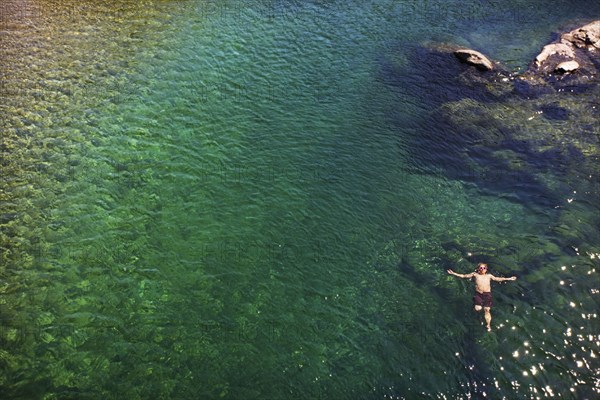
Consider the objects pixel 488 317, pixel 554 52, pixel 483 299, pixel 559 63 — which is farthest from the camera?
pixel 554 52

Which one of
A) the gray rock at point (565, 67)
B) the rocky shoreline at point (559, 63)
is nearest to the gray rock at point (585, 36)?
the rocky shoreline at point (559, 63)

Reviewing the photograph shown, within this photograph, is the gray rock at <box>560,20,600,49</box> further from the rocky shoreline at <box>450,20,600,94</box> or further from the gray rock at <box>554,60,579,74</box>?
the gray rock at <box>554,60,579,74</box>

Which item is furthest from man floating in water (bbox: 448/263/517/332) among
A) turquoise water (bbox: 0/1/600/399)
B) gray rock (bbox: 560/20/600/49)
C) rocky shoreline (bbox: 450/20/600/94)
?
gray rock (bbox: 560/20/600/49)

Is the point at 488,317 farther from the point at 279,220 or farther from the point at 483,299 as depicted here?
the point at 279,220

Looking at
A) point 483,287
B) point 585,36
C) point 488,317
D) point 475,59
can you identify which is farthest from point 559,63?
point 488,317

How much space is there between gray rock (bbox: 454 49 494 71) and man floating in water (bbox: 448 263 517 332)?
18995 mm

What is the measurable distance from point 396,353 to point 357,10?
33385 millimetres

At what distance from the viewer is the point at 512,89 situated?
3112 centimetres

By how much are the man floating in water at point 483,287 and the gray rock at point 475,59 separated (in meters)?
19.0

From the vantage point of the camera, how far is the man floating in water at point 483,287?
18328mm

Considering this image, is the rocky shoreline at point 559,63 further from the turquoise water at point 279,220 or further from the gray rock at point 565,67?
the turquoise water at point 279,220

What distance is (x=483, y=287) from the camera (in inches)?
744

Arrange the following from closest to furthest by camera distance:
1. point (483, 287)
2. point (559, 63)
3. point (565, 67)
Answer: point (483, 287)
point (565, 67)
point (559, 63)

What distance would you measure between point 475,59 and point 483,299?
2135 cm
